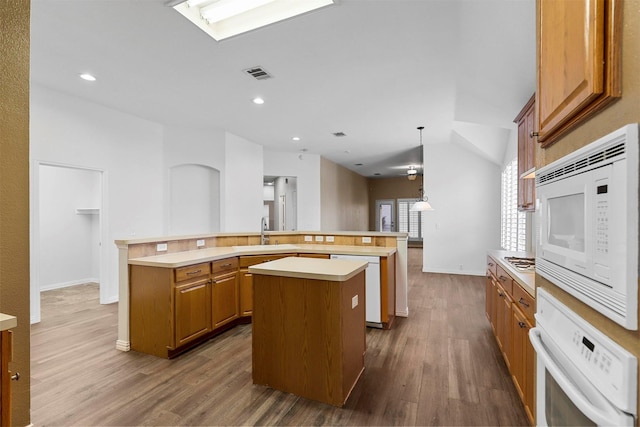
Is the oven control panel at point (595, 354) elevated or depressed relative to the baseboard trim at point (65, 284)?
elevated

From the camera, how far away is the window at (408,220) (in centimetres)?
1264

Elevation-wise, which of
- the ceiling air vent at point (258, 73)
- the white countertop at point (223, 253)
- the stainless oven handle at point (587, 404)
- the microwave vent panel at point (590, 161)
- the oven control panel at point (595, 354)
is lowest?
the stainless oven handle at point (587, 404)

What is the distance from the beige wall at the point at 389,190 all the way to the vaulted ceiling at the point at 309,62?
24.8ft

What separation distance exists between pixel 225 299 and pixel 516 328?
2.72 m

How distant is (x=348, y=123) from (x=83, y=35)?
11.9ft

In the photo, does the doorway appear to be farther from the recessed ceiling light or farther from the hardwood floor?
the recessed ceiling light

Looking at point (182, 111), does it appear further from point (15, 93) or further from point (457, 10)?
point (457, 10)

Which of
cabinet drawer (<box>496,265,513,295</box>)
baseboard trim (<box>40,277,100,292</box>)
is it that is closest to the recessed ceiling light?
baseboard trim (<box>40,277,100,292</box>)

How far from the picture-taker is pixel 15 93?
1.31 m

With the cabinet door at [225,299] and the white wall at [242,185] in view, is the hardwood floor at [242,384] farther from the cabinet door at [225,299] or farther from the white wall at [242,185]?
the white wall at [242,185]

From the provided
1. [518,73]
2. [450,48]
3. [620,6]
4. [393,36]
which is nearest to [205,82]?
[393,36]

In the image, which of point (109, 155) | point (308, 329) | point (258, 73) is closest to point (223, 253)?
point (308, 329)

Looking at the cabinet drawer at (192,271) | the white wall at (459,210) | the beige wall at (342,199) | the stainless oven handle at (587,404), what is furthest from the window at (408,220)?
the stainless oven handle at (587,404)

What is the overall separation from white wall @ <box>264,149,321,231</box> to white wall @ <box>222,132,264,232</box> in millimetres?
1171
